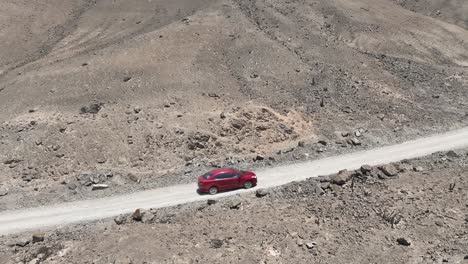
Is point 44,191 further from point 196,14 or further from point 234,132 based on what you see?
point 196,14

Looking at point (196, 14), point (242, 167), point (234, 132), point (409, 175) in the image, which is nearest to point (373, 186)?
point (409, 175)

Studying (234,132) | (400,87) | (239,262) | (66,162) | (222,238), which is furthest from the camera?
(400,87)

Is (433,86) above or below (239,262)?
below

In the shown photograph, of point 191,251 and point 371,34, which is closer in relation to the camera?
point 191,251

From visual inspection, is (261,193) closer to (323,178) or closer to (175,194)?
(323,178)

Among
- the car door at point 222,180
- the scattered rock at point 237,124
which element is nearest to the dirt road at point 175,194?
the car door at point 222,180
